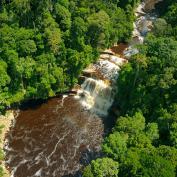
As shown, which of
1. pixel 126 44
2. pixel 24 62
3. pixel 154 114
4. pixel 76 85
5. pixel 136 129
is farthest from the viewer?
pixel 126 44

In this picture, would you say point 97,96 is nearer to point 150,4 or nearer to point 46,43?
point 46,43

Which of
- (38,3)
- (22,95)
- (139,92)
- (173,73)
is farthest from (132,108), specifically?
(38,3)

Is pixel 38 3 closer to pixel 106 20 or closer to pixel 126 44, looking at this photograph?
pixel 106 20

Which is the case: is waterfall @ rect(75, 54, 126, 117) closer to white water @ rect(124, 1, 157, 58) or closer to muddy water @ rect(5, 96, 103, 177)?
muddy water @ rect(5, 96, 103, 177)

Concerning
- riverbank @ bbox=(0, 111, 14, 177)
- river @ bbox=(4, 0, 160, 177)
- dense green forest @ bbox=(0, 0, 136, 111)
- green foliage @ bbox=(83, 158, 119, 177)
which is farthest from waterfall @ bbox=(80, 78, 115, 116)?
green foliage @ bbox=(83, 158, 119, 177)

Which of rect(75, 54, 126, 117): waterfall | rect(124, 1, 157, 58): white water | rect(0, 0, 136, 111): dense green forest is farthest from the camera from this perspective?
rect(124, 1, 157, 58): white water

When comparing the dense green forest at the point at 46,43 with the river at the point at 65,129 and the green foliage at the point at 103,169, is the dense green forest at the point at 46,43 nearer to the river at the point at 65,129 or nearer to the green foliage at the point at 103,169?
the river at the point at 65,129

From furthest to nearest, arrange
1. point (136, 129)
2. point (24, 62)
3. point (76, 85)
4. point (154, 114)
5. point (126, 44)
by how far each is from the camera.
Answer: point (126, 44) < point (76, 85) < point (24, 62) < point (154, 114) < point (136, 129)
